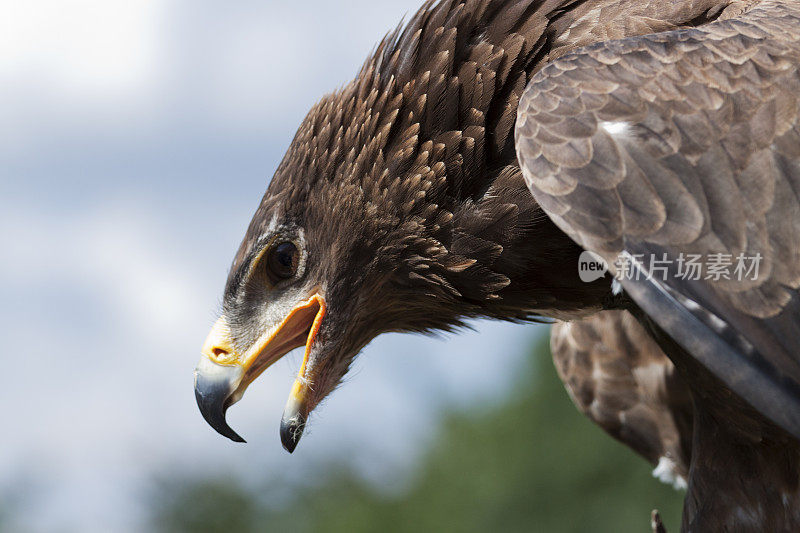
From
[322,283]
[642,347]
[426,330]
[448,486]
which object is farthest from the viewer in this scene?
[448,486]

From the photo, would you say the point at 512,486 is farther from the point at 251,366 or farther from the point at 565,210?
the point at 565,210

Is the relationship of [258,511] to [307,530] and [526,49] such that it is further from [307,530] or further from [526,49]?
[526,49]

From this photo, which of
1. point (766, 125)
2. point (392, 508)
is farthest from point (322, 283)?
point (392, 508)

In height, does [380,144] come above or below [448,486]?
above

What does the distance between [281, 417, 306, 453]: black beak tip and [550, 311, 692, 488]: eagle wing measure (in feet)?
6.33

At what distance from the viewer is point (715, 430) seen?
13.1 feet

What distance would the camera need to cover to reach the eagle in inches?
113

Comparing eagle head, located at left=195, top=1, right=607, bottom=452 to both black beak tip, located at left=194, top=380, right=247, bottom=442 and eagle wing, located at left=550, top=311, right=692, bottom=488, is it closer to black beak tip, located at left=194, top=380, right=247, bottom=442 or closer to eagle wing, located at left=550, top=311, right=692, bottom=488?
black beak tip, located at left=194, top=380, right=247, bottom=442

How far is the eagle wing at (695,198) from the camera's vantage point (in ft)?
9.39

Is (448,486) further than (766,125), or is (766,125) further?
(448,486)

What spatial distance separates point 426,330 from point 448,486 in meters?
17.1

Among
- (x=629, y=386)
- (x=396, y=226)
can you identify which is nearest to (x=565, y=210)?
(x=396, y=226)

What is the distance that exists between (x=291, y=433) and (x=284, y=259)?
0.74m

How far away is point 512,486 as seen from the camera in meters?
19.2
